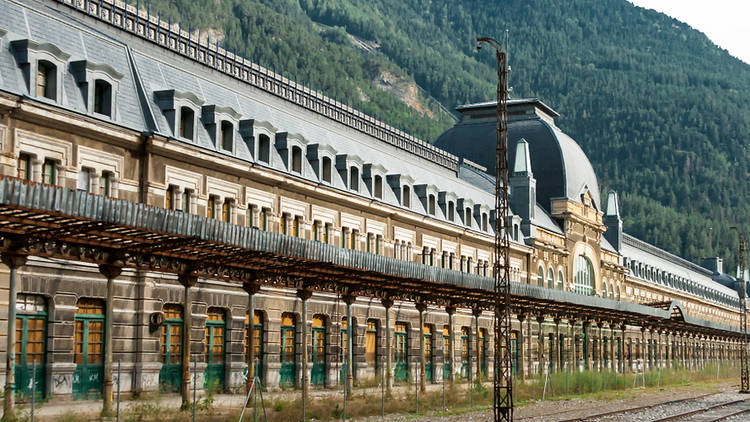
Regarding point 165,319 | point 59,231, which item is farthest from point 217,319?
point 59,231

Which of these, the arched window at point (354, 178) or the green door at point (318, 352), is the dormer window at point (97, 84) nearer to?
the green door at point (318, 352)

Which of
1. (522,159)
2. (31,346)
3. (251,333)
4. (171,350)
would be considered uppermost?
(522,159)

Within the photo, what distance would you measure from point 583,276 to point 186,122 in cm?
5568

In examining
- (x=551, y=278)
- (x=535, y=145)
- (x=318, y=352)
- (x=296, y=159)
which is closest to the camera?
(x=296, y=159)

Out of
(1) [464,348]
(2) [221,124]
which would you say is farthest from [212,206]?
(1) [464,348]

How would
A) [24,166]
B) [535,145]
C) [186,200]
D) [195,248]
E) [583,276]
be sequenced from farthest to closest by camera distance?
[583,276]
[535,145]
[186,200]
[24,166]
[195,248]

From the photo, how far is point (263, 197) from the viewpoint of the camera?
44.2 metres

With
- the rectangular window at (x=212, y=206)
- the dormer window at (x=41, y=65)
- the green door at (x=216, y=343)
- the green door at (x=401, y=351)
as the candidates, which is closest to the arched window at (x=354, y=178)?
the green door at (x=401, y=351)

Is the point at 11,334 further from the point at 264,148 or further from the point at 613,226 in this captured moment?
the point at 613,226

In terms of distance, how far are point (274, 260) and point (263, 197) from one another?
12.2 m

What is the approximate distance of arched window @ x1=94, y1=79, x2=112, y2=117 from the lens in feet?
118

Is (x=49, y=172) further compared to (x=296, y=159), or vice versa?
(x=296, y=159)

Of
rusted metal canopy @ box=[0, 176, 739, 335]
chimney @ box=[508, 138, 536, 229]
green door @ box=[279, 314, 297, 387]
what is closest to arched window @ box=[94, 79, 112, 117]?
rusted metal canopy @ box=[0, 176, 739, 335]

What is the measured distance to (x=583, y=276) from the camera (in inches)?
3509
